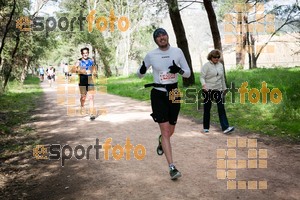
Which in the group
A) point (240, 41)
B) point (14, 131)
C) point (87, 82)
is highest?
point (240, 41)

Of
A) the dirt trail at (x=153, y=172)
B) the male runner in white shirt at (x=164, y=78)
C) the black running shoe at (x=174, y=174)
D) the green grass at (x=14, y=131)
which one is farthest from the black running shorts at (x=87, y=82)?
the black running shoe at (x=174, y=174)

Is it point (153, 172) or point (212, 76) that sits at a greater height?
point (212, 76)

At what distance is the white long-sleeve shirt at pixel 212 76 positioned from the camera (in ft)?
24.8

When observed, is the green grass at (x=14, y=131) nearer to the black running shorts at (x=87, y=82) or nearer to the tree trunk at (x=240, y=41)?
the black running shorts at (x=87, y=82)

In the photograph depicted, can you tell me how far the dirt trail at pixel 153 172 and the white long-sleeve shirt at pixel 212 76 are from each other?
121cm

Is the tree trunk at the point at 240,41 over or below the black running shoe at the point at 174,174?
over

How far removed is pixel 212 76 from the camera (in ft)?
24.9

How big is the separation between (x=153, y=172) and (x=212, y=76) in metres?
3.36

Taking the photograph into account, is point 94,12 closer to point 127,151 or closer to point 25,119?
point 25,119

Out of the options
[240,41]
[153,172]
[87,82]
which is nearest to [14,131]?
[87,82]

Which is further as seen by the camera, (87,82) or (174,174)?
(87,82)

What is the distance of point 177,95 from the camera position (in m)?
4.91

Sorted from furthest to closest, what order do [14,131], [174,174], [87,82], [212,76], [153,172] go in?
1. [87,82]
2. [14,131]
3. [212,76]
4. [153,172]
5. [174,174]

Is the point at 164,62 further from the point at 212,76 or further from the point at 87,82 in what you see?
the point at 87,82
